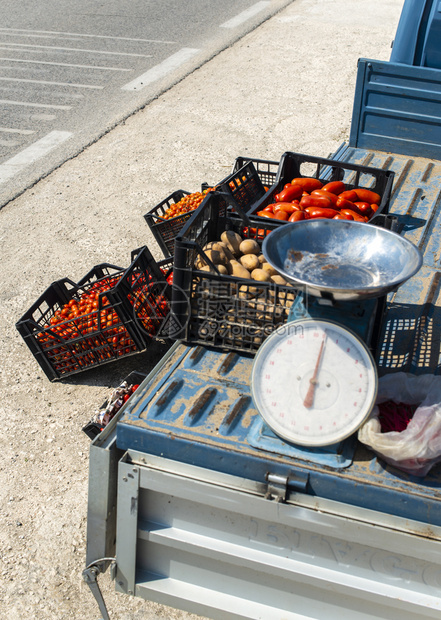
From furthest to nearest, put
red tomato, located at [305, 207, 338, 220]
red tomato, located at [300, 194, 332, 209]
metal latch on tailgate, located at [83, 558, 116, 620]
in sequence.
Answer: red tomato, located at [300, 194, 332, 209] < red tomato, located at [305, 207, 338, 220] < metal latch on tailgate, located at [83, 558, 116, 620]

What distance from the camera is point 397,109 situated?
5.19 m

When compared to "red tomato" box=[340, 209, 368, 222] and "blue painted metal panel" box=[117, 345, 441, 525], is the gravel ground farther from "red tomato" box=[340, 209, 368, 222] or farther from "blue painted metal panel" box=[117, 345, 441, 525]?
"red tomato" box=[340, 209, 368, 222]

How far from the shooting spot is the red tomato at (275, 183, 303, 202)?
3744 mm

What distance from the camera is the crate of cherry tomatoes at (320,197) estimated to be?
136 inches

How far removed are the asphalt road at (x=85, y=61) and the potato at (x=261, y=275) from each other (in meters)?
4.47

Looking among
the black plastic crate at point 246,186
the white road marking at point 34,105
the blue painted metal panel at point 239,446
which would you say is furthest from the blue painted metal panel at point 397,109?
the white road marking at point 34,105

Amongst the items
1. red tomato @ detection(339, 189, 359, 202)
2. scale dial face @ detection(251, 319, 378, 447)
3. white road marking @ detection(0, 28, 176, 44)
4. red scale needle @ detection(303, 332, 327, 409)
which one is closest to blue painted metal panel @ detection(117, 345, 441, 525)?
scale dial face @ detection(251, 319, 378, 447)

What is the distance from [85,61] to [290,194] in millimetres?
8253

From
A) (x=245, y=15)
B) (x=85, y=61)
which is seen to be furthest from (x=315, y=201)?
(x=245, y=15)

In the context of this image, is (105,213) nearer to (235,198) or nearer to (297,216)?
(235,198)

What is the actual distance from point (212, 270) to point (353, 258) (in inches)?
28.5

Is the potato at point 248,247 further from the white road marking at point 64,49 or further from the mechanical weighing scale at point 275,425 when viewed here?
the white road marking at point 64,49

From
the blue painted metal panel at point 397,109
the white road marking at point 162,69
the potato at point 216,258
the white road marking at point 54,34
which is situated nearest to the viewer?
the potato at point 216,258

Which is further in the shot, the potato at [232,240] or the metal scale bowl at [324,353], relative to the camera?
the potato at [232,240]
